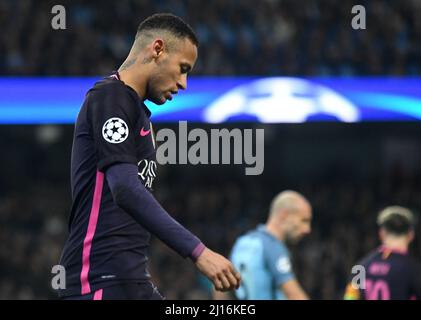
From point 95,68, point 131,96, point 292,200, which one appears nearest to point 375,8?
point 95,68

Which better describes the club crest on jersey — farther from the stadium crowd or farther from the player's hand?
the stadium crowd

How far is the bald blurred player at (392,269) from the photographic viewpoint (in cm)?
567

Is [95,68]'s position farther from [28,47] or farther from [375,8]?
[375,8]

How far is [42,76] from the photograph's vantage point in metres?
11.5

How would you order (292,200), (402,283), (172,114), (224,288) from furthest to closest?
(172,114) < (292,200) < (402,283) < (224,288)

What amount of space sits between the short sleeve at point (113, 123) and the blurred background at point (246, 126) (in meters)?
7.92

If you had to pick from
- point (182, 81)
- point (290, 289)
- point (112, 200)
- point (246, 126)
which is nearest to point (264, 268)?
point (290, 289)

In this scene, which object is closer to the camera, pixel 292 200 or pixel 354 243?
pixel 292 200

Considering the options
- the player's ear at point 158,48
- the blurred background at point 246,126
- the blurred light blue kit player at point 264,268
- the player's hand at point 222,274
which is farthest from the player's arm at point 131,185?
the blurred background at point 246,126

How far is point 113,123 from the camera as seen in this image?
2.85 meters

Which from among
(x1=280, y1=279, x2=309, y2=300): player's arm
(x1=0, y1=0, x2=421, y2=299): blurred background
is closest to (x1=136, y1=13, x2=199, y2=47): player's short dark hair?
(x1=280, y1=279, x2=309, y2=300): player's arm

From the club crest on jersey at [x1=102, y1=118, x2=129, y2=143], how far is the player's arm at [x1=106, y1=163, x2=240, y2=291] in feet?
0.27

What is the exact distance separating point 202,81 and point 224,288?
8884 mm

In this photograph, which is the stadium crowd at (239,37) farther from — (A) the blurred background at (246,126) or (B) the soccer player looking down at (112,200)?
(B) the soccer player looking down at (112,200)
